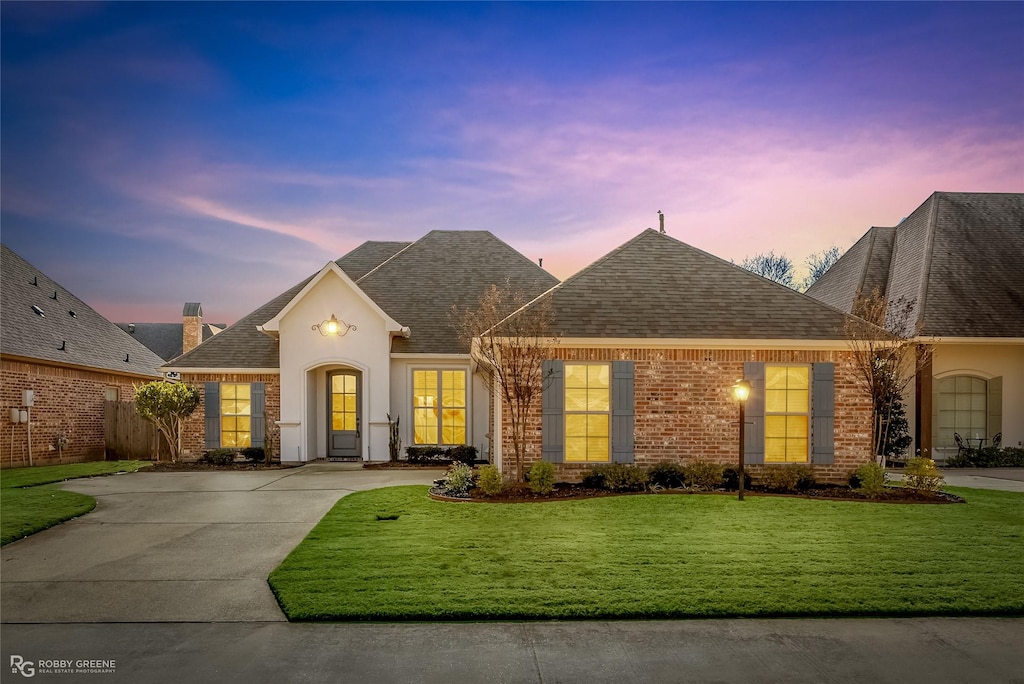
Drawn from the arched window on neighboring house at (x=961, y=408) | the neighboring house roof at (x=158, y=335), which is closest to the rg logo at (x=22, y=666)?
the arched window on neighboring house at (x=961, y=408)

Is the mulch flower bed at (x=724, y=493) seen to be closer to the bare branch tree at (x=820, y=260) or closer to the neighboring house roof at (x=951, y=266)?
the neighboring house roof at (x=951, y=266)

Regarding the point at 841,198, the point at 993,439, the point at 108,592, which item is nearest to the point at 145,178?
the point at 108,592

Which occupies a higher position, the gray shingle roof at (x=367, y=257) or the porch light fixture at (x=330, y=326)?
the gray shingle roof at (x=367, y=257)

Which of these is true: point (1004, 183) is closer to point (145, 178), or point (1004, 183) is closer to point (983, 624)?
point (983, 624)

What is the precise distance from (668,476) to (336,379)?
984cm

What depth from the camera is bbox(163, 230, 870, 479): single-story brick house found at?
1139 cm

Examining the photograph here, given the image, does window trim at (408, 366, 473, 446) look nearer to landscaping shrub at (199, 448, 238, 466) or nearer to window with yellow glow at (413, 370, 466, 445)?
window with yellow glow at (413, 370, 466, 445)

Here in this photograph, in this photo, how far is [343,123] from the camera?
16.4 m

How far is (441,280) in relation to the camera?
61.5 ft

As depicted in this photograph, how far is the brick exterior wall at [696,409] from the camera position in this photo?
1138 centimetres

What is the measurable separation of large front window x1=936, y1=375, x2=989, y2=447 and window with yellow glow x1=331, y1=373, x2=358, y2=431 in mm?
16599

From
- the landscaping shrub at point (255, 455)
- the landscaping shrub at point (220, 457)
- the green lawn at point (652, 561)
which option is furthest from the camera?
the landscaping shrub at point (255, 455)

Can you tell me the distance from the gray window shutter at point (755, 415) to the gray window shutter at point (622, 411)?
89.3 inches

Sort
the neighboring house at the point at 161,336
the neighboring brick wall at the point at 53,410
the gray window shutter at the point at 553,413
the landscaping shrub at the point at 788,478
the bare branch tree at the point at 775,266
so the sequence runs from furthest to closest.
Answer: the bare branch tree at the point at 775,266 < the neighboring house at the point at 161,336 < the neighboring brick wall at the point at 53,410 < the gray window shutter at the point at 553,413 < the landscaping shrub at the point at 788,478
